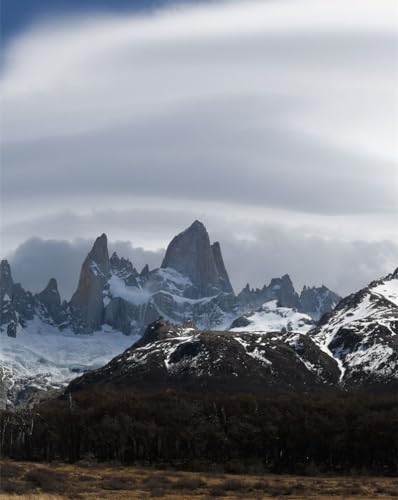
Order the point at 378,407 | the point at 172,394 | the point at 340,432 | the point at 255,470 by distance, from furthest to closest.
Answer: the point at 172,394 → the point at 378,407 → the point at 340,432 → the point at 255,470

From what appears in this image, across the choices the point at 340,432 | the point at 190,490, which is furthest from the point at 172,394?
the point at 190,490

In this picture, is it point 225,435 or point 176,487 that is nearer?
point 176,487

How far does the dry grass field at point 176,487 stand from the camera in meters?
82.9

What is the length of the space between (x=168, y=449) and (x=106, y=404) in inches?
880

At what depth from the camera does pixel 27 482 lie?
90.0m

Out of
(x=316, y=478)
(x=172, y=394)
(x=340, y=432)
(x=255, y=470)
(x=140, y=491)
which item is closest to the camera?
(x=140, y=491)

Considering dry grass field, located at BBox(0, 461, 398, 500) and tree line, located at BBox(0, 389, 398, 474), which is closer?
dry grass field, located at BBox(0, 461, 398, 500)

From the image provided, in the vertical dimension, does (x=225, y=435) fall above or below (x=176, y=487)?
above

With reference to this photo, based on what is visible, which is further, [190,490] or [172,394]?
[172,394]

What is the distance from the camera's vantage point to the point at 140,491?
8956 centimetres

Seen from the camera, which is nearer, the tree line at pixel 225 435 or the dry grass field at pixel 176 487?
the dry grass field at pixel 176 487

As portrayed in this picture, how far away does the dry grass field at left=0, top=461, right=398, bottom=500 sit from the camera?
82.9 metres

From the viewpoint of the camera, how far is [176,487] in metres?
93.8

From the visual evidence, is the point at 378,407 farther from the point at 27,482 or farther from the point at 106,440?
the point at 27,482
